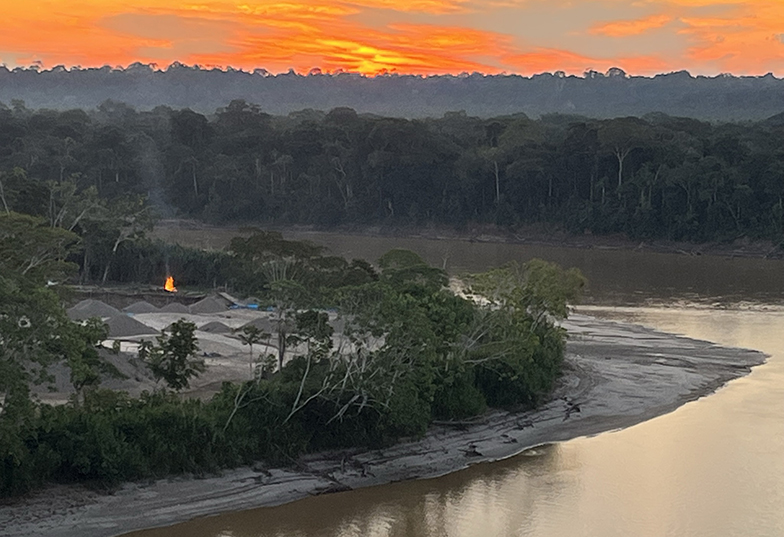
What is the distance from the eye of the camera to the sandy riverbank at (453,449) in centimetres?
1884

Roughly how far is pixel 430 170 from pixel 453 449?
6939 centimetres

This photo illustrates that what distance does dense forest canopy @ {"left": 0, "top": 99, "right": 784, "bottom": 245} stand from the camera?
79.5 meters

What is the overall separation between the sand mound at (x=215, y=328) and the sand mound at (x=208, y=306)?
4.46 meters

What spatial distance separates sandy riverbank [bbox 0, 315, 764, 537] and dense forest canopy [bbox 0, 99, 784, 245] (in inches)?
1633

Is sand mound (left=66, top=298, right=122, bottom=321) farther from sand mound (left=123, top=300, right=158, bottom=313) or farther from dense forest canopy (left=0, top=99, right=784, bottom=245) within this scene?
dense forest canopy (left=0, top=99, right=784, bottom=245)

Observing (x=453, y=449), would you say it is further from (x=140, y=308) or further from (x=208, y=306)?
(x=140, y=308)

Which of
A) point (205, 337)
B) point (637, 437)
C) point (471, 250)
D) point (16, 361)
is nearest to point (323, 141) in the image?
point (471, 250)

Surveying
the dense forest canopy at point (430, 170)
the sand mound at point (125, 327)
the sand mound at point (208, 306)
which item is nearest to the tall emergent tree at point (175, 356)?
the sand mound at point (125, 327)

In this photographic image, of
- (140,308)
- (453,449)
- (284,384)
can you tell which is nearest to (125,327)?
(140,308)

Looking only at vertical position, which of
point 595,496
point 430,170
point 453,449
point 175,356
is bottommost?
point 595,496

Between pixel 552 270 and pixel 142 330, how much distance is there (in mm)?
12040

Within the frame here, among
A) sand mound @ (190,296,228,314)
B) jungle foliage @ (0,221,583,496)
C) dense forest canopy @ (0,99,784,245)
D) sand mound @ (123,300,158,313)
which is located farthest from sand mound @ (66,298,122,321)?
dense forest canopy @ (0,99,784,245)

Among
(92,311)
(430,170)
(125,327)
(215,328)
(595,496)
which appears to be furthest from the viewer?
(430,170)

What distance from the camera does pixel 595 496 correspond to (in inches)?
869
